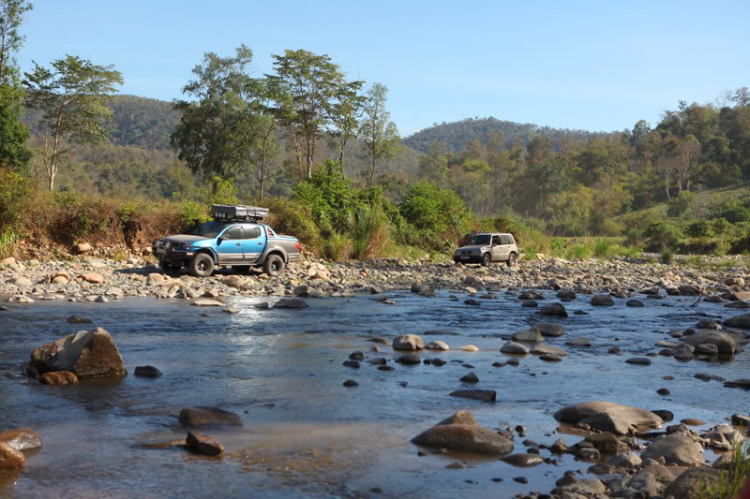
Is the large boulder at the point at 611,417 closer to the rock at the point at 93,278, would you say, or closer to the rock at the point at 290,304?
the rock at the point at 290,304

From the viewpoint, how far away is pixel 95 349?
7.62m

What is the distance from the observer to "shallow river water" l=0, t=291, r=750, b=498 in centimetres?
470

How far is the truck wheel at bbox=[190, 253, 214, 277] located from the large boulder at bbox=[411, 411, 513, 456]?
44.1ft

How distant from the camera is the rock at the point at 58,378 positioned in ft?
23.8

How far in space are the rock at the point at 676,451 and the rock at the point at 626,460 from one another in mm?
143

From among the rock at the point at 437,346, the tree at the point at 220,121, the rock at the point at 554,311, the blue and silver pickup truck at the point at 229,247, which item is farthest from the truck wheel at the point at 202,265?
the tree at the point at 220,121

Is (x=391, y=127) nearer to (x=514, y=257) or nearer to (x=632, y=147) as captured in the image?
(x=514, y=257)

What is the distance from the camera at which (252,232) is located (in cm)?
1931

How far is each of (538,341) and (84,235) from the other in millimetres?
16799

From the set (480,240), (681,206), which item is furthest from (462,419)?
(681,206)

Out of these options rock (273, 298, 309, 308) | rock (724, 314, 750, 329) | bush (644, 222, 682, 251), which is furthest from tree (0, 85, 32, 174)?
bush (644, 222, 682, 251)

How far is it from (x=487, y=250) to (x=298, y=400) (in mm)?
20643

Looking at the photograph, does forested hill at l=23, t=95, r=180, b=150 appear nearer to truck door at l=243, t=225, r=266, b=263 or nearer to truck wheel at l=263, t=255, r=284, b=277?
truck wheel at l=263, t=255, r=284, b=277

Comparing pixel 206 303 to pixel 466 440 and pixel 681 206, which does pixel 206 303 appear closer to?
pixel 466 440
